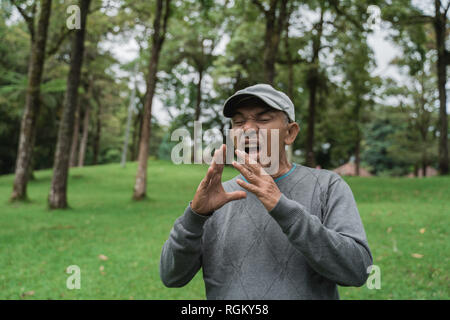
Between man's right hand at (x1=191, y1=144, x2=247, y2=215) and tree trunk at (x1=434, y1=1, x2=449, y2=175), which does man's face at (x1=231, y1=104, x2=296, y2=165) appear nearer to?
man's right hand at (x1=191, y1=144, x2=247, y2=215)

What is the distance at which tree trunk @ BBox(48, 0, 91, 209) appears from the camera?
11.0 m

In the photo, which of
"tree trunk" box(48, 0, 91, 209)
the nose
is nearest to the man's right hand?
the nose

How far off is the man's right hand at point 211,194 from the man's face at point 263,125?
0.67 feet

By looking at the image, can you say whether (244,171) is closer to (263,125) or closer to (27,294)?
(263,125)

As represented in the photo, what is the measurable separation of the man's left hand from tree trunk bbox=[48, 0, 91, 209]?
10975 millimetres

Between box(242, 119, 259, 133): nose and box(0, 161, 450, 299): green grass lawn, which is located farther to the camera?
box(0, 161, 450, 299): green grass lawn

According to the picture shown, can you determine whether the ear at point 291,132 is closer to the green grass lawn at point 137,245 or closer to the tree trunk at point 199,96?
the green grass lawn at point 137,245

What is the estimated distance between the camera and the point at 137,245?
730 cm

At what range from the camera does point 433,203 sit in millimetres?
10609

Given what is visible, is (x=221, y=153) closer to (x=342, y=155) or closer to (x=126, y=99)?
(x=342, y=155)

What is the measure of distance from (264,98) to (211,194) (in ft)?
1.65

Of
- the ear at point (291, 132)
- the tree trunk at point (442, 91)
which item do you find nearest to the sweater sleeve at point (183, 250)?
the ear at point (291, 132)

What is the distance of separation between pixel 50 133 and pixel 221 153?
83.9 feet
